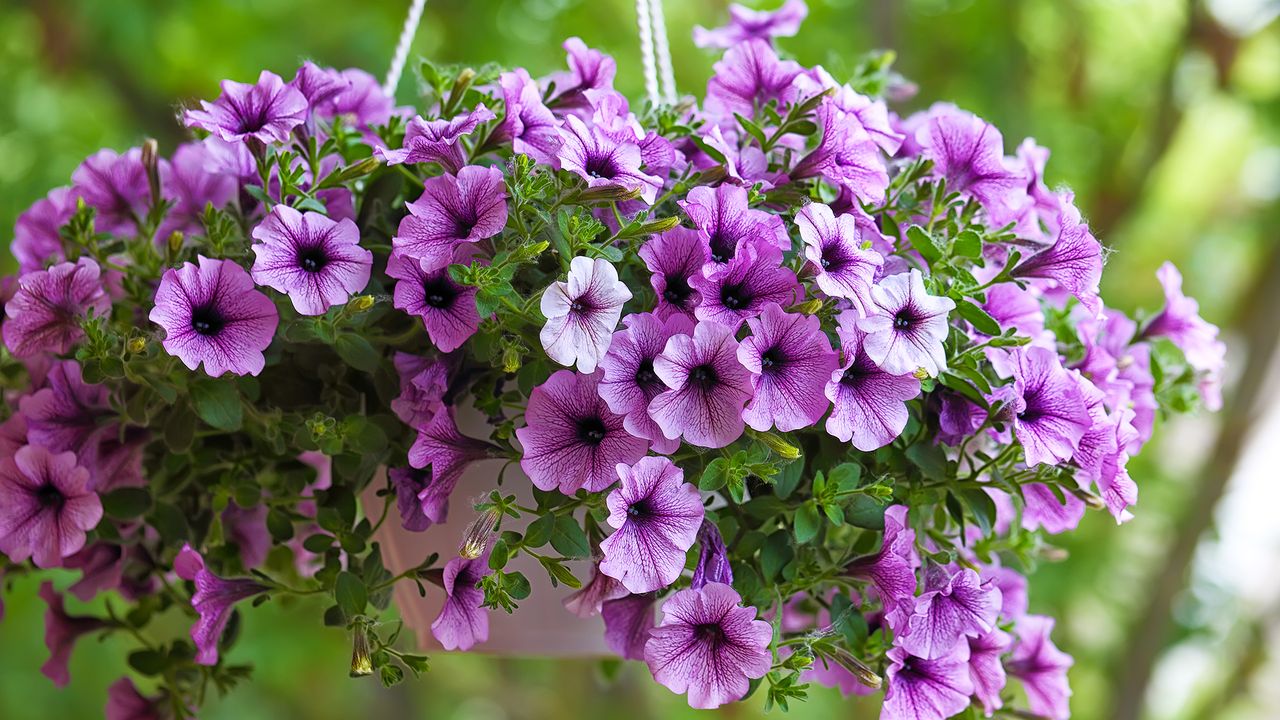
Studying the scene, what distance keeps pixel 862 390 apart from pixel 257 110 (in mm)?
341

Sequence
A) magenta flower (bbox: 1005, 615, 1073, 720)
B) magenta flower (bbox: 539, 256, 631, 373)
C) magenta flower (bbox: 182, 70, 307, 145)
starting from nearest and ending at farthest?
magenta flower (bbox: 539, 256, 631, 373) → magenta flower (bbox: 182, 70, 307, 145) → magenta flower (bbox: 1005, 615, 1073, 720)

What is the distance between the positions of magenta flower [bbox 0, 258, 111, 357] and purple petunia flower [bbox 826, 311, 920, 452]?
38cm

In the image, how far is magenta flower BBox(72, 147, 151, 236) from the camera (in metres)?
0.73

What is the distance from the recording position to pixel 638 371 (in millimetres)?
536

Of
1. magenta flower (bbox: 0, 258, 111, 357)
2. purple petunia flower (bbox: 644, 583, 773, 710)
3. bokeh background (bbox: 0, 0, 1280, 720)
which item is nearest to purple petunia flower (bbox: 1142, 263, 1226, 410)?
purple petunia flower (bbox: 644, 583, 773, 710)

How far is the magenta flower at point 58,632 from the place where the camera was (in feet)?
2.37

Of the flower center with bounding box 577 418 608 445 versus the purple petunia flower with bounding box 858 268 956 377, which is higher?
the purple petunia flower with bounding box 858 268 956 377

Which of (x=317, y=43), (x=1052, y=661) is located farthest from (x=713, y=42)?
(x=317, y=43)

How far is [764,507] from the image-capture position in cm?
60

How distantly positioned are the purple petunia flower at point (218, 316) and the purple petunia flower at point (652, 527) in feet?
0.60

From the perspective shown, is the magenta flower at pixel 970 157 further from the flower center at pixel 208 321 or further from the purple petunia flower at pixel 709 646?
the flower center at pixel 208 321

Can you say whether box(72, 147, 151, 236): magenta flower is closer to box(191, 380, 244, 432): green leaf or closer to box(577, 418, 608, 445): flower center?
box(191, 380, 244, 432): green leaf

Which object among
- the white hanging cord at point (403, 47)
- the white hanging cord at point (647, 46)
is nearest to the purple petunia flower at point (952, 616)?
the white hanging cord at point (647, 46)

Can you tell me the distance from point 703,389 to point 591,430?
6 cm
